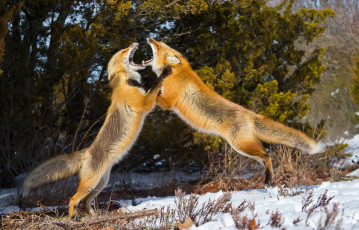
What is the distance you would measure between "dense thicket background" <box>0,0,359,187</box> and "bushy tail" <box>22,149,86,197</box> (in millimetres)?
641

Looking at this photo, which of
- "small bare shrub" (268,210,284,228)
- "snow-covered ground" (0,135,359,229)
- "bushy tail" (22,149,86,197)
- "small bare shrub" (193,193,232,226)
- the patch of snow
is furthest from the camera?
the patch of snow

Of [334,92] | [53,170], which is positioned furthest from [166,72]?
[334,92]

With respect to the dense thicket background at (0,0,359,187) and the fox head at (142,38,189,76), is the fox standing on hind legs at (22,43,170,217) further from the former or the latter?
the dense thicket background at (0,0,359,187)

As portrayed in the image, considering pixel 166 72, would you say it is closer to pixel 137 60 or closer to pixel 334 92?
pixel 137 60

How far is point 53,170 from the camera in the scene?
193 inches

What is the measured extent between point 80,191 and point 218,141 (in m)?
3.84

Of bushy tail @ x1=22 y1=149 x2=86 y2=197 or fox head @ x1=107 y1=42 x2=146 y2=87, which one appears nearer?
bushy tail @ x1=22 y1=149 x2=86 y2=197

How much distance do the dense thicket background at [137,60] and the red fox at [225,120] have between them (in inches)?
58.3

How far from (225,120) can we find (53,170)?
8.78 feet

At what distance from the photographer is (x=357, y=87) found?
45.0 feet

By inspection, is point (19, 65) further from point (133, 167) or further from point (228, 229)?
point (228, 229)

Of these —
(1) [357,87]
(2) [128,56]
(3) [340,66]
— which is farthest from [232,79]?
(3) [340,66]

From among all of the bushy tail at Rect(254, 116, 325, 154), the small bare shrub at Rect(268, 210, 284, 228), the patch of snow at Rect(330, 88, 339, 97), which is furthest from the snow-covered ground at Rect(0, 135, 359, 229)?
the patch of snow at Rect(330, 88, 339, 97)

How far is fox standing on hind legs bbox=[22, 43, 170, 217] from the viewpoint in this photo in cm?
480
